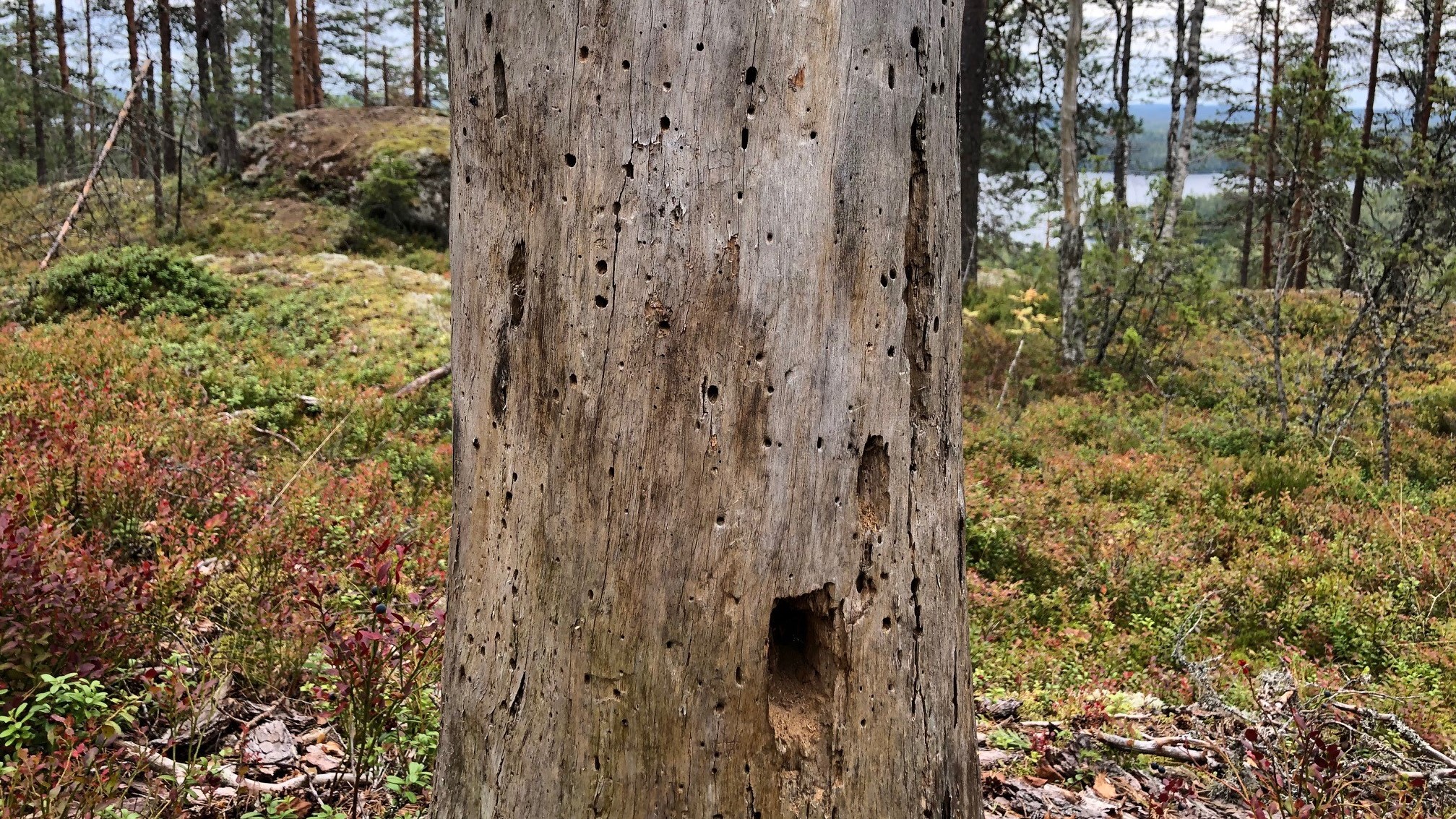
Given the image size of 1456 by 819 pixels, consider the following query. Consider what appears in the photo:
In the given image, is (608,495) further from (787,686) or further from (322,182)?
(322,182)

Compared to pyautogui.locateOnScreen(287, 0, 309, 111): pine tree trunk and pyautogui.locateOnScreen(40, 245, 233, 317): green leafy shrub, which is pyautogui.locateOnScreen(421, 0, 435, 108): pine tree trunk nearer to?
pyautogui.locateOnScreen(287, 0, 309, 111): pine tree trunk

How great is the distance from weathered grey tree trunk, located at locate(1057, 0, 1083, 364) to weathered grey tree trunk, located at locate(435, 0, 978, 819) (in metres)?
11.2

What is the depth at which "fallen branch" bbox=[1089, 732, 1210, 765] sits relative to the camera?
369 cm

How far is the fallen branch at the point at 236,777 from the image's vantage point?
286 centimetres

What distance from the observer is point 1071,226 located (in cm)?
1230

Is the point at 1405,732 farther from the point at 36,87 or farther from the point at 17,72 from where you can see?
the point at 36,87

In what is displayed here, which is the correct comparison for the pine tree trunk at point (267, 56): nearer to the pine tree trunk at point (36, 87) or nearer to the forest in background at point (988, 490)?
the forest in background at point (988, 490)

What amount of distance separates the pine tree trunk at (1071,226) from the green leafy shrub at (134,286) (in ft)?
36.7

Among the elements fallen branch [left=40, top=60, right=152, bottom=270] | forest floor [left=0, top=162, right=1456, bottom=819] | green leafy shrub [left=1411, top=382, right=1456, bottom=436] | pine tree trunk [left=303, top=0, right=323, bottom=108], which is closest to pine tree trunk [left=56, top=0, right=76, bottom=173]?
pine tree trunk [left=303, top=0, right=323, bottom=108]

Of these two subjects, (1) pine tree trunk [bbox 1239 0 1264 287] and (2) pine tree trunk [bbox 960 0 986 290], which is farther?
(1) pine tree trunk [bbox 1239 0 1264 287]

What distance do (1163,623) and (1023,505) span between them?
1.64m

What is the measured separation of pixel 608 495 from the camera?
179 centimetres

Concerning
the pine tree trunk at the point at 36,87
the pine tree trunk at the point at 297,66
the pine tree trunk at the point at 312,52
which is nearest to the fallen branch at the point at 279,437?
the pine tree trunk at the point at 297,66

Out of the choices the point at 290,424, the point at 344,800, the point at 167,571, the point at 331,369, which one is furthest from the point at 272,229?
the point at 344,800
